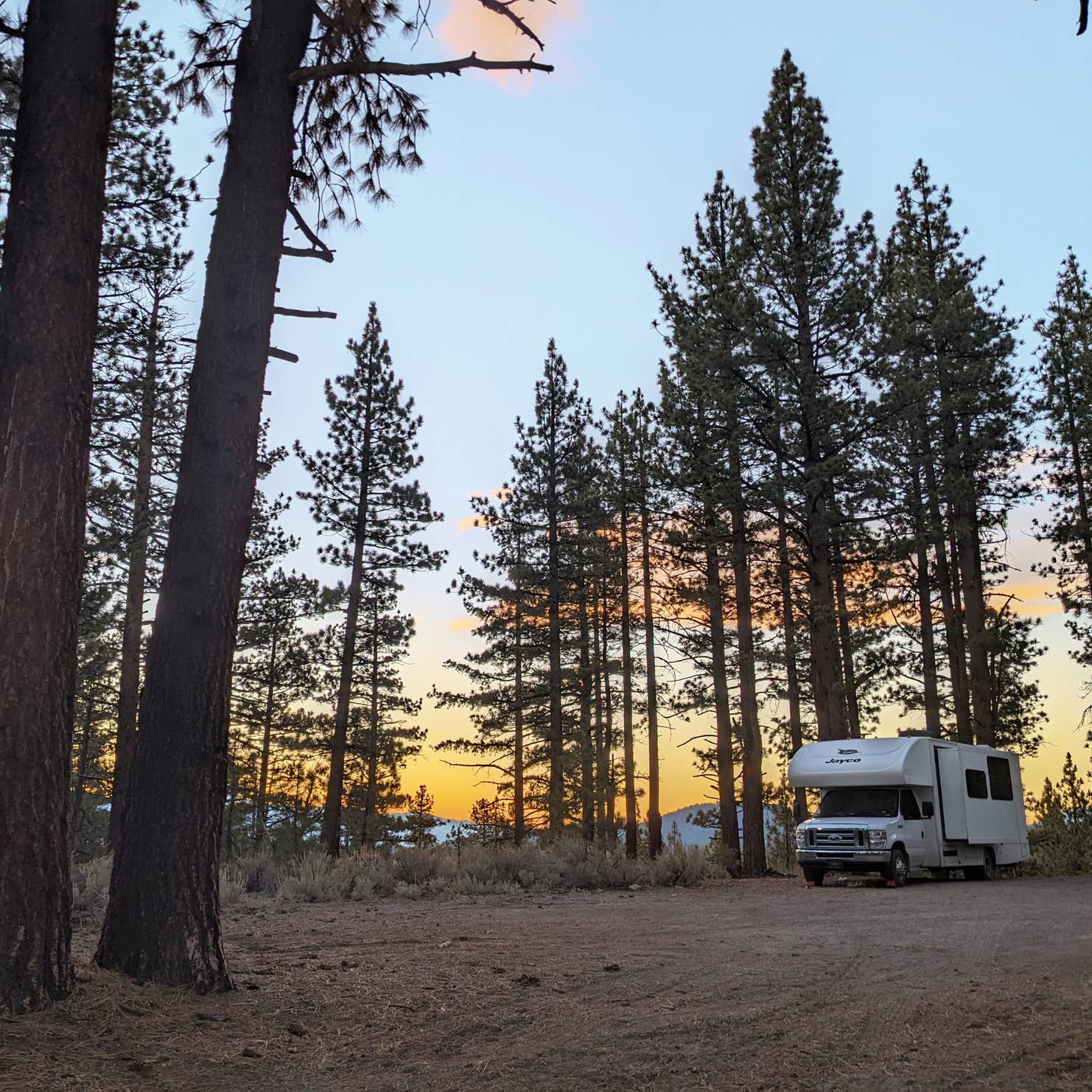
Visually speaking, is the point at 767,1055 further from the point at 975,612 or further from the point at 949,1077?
the point at 975,612

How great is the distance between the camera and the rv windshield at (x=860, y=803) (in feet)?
60.8

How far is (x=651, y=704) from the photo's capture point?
26.6m

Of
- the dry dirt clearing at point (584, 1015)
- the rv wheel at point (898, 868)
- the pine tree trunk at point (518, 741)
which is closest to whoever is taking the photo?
the dry dirt clearing at point (584, 1015)

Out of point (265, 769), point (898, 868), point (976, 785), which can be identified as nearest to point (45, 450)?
point (898, 868)

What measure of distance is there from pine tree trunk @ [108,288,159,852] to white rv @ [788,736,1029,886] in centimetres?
1363

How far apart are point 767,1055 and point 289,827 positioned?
34.6 meters

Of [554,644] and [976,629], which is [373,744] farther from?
[976,629]

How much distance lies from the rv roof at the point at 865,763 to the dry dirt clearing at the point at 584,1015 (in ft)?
27.9

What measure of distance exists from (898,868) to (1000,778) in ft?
15.2

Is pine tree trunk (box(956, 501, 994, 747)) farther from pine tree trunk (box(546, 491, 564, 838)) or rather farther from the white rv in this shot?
pine tree trunk (box(546, 491, 564, 838))

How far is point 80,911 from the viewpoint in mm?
9906

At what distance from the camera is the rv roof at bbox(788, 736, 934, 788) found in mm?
18141

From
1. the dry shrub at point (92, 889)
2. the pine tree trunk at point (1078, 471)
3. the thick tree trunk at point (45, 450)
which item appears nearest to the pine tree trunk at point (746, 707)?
the pine tree trunk at point (1078, 471)

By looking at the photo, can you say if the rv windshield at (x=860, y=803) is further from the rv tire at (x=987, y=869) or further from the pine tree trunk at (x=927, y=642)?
the pine tree trunk at (x=927, y=642)
